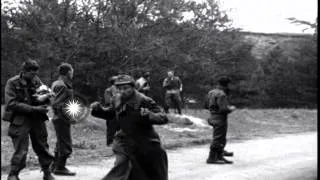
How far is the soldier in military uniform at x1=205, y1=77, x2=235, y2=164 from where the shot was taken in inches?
444

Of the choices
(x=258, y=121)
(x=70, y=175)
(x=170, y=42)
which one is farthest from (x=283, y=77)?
(x=70, y=175)

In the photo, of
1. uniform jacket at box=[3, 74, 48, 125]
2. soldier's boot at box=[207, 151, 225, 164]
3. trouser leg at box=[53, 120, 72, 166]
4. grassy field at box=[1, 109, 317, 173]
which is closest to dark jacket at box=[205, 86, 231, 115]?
soldier's boot at box=[207, 151, 225, 164]

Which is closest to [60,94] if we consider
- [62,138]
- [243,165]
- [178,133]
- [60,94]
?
[60,94]

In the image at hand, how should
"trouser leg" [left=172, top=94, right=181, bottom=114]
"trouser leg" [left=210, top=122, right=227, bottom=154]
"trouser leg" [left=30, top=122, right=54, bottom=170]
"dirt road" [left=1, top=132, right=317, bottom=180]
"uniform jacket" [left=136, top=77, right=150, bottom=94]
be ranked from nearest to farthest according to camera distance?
"trouser leg" [left=30, top=122, right=54, bottom=170] → "dirt road" [left=1, top=132, right=317, bottom=180] → "trouser leg" [left=210, top=122, right=227, bottom=154] → "uniform jacket" [left=136, top=77, right=150, bottom=94] → "trouser leg" [left=172, top=94, right=181, bottom=114]

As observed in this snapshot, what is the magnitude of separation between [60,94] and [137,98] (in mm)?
2807

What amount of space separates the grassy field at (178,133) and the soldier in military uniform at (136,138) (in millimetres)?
3974

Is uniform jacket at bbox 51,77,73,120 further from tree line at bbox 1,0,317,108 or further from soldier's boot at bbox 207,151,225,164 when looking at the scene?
tree line at bbox 1,0,317,108

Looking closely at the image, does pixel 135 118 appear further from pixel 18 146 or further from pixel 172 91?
pixel 172 91

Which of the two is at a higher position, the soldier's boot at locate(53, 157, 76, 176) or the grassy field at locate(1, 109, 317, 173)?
the soldier's boot at locate(53, 157, 76, 176)

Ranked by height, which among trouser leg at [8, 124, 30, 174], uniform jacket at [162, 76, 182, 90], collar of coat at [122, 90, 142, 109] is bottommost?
uniform jacket at [162, 76, 182, 90]

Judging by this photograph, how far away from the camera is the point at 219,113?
11.4 m

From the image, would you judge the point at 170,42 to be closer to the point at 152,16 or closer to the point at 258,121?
the point at 152,16

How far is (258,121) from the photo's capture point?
87.2 feet

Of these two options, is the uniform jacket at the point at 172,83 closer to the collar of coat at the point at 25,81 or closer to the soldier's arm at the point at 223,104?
the soldier's arm at the point at 223,104
